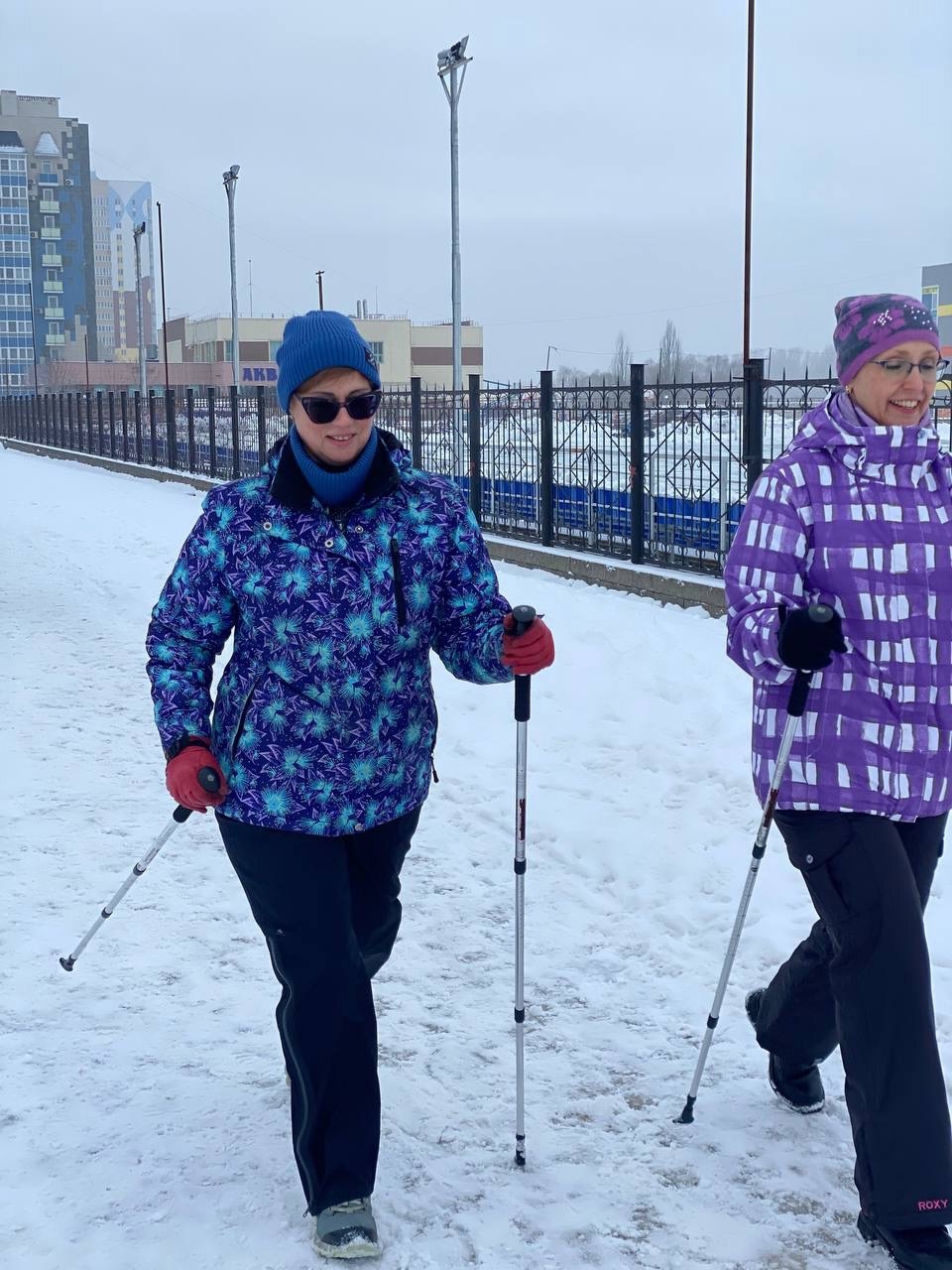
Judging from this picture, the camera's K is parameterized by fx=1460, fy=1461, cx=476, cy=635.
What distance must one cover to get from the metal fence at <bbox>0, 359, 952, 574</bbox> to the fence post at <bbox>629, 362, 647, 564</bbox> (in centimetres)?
1

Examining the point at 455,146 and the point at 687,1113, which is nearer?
the point at 687,1113

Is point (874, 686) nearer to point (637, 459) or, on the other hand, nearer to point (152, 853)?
point (152, 853)

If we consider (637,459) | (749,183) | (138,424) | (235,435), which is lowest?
(637,459)

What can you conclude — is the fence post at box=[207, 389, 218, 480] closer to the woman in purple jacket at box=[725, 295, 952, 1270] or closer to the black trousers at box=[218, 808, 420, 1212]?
the black trousers at box=[218, 808, 420, 1212]

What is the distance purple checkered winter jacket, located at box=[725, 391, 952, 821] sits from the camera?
9.75 feet

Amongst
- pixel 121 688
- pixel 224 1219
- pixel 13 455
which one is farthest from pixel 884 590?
pixel 13 455

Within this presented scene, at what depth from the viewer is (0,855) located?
559 cm

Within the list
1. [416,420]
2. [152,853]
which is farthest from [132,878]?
[416,420]

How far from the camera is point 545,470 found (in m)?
14.5

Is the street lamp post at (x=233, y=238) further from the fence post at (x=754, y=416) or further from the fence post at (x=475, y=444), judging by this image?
the fence post at (x=754, y=416)

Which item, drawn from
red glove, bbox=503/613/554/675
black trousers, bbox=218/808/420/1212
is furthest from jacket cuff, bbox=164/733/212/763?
red glove, bbox=503/613/554/675

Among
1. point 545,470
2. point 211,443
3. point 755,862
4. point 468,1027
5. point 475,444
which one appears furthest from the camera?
point 211,443

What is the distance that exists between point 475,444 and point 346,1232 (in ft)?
43.6

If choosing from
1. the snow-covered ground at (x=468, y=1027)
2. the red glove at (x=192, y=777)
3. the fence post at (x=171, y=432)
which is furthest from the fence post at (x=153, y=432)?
the red glove at (x=192, y=777)
